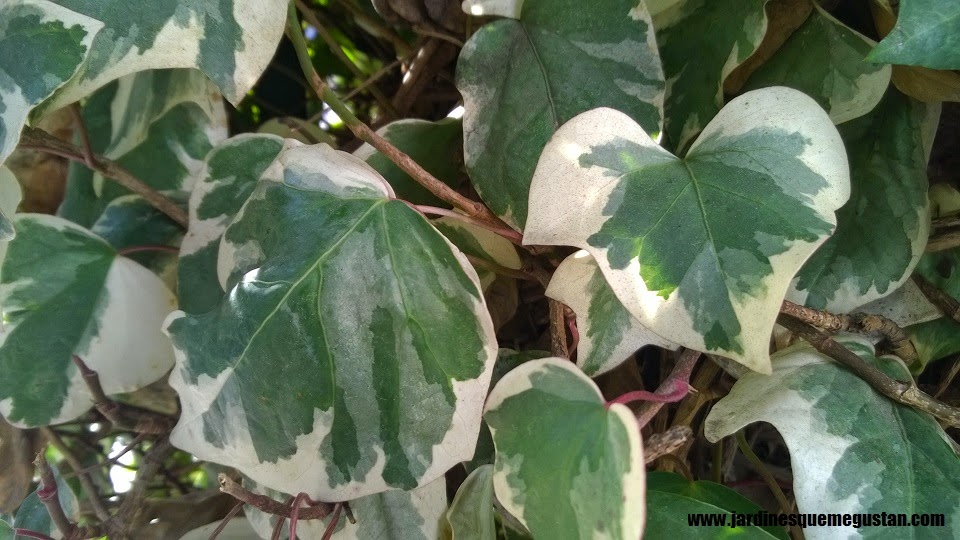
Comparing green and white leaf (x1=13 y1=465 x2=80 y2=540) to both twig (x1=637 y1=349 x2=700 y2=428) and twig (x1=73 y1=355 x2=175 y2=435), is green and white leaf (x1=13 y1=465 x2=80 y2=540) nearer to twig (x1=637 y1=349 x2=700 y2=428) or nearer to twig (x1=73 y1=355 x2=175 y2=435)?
twig (x1=73 y1=355 x2=175 y2=435)

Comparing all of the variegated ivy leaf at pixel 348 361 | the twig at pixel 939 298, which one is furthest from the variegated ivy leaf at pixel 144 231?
the twig at pixel 939 298

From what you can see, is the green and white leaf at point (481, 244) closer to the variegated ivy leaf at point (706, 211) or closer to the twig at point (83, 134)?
the variegated ivy leaf at point (706, 211)

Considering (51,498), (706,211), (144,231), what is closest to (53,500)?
(51,498)

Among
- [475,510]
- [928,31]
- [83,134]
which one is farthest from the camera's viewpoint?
[83,134]

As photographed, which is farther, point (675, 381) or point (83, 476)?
point (83, 476)

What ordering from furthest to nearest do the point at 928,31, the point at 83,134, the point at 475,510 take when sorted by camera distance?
the point at 83,134, the point at 475,510, the point at 928,31

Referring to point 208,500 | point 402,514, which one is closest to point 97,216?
point 208,500

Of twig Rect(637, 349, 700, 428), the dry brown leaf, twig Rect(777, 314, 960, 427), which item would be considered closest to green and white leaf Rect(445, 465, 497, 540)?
twig Rect(637, 349, 700, 428)

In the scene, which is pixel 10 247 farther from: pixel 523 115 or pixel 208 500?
pixel 523 115

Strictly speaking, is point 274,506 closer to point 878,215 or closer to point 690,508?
point 690,508
